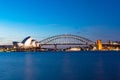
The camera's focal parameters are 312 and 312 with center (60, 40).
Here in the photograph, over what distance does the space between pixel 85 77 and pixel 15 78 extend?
709cm

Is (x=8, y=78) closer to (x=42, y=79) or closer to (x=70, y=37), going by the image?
(x=42, y=79)

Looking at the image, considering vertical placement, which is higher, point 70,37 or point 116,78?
→ point 70,37

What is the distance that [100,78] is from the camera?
30.5m

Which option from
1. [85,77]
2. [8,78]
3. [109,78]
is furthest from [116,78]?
[8,78]

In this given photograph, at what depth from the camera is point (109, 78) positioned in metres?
30.2

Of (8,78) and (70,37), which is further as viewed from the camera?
(70,37)

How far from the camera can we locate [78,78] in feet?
101

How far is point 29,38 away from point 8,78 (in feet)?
398

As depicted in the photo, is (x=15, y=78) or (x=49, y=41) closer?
(x=15, y=78)

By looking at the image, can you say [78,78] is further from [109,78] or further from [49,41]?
[49,41]

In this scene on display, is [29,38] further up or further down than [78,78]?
further up

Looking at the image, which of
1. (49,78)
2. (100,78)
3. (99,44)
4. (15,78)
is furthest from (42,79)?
(99,44)

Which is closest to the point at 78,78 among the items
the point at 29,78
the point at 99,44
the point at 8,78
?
the point at 29,78

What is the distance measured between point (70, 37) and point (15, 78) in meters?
126
